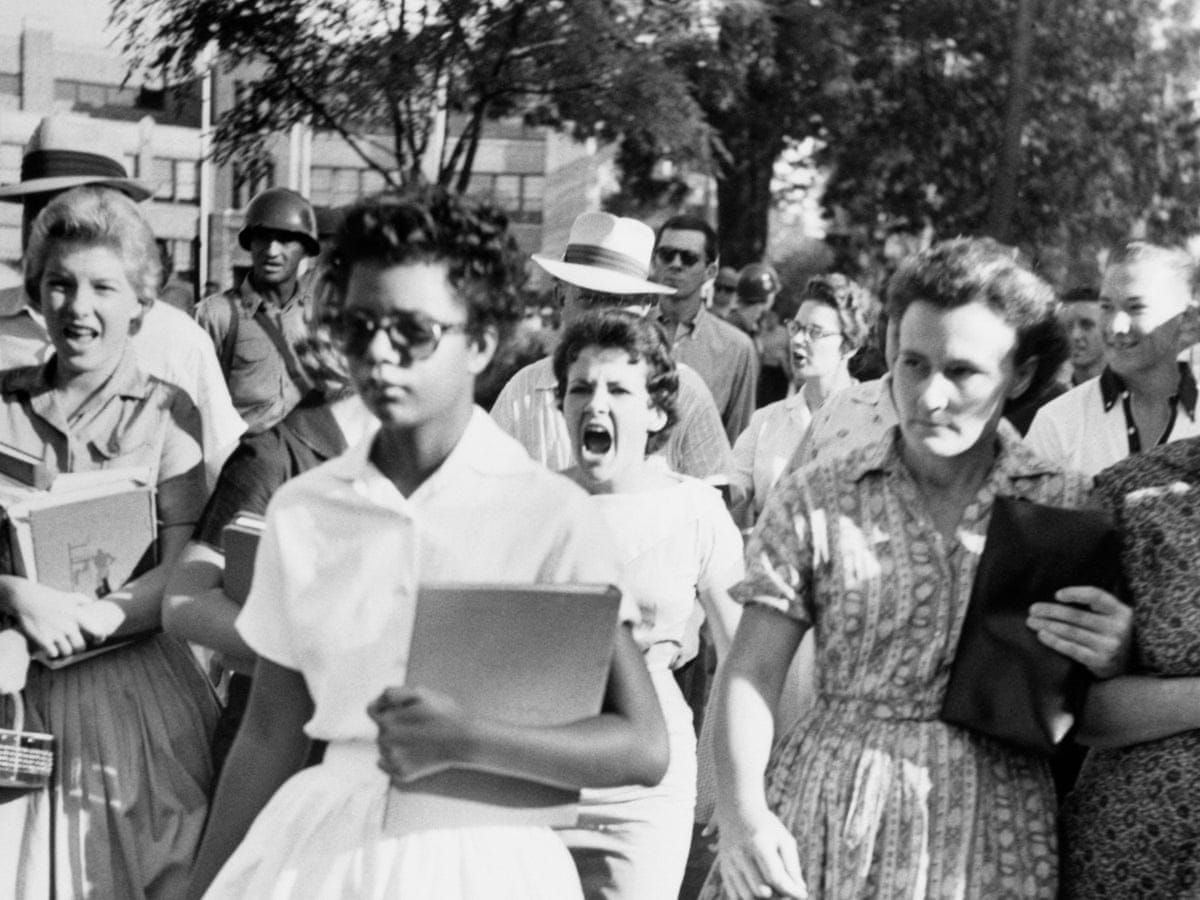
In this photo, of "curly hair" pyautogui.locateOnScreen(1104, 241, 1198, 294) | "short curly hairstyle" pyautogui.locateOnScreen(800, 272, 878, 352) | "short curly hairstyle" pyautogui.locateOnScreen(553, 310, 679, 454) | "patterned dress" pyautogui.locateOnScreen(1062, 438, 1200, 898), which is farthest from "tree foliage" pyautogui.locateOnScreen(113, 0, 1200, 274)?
"patterned dress" pyautogui.locateOnScreen(1062, 438, 1200, 898)

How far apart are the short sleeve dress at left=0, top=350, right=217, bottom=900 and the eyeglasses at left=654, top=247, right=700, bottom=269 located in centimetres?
484

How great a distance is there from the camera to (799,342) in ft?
26.6

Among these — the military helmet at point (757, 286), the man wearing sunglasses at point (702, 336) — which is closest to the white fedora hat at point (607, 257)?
the man wearing sunglasses at point (702, 336)

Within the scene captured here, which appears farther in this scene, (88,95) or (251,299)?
(88,95)

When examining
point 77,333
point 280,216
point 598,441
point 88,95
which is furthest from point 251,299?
point 88,95

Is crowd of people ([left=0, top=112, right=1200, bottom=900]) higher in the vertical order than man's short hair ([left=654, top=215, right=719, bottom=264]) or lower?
lower

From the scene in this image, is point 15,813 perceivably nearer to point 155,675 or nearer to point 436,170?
point 155,675

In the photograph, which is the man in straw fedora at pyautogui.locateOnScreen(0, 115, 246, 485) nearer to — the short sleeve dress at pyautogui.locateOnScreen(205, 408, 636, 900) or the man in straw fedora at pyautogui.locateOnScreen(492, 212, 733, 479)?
the man in straw fedora at pyautogui.locateOnScreen(492, 212, 733, 479)

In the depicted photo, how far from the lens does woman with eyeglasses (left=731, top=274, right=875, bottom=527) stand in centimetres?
759

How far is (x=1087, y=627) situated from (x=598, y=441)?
2.11 meters

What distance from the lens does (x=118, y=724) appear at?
4492mm

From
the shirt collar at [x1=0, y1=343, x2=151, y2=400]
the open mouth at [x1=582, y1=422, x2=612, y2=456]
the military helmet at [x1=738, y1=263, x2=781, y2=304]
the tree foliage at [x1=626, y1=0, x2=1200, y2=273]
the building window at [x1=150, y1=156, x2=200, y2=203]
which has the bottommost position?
the open mouth at [x1=582, y1=422, x2=612, y2=456]

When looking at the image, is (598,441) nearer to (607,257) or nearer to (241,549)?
(241,549)

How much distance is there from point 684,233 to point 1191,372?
3.45 m
